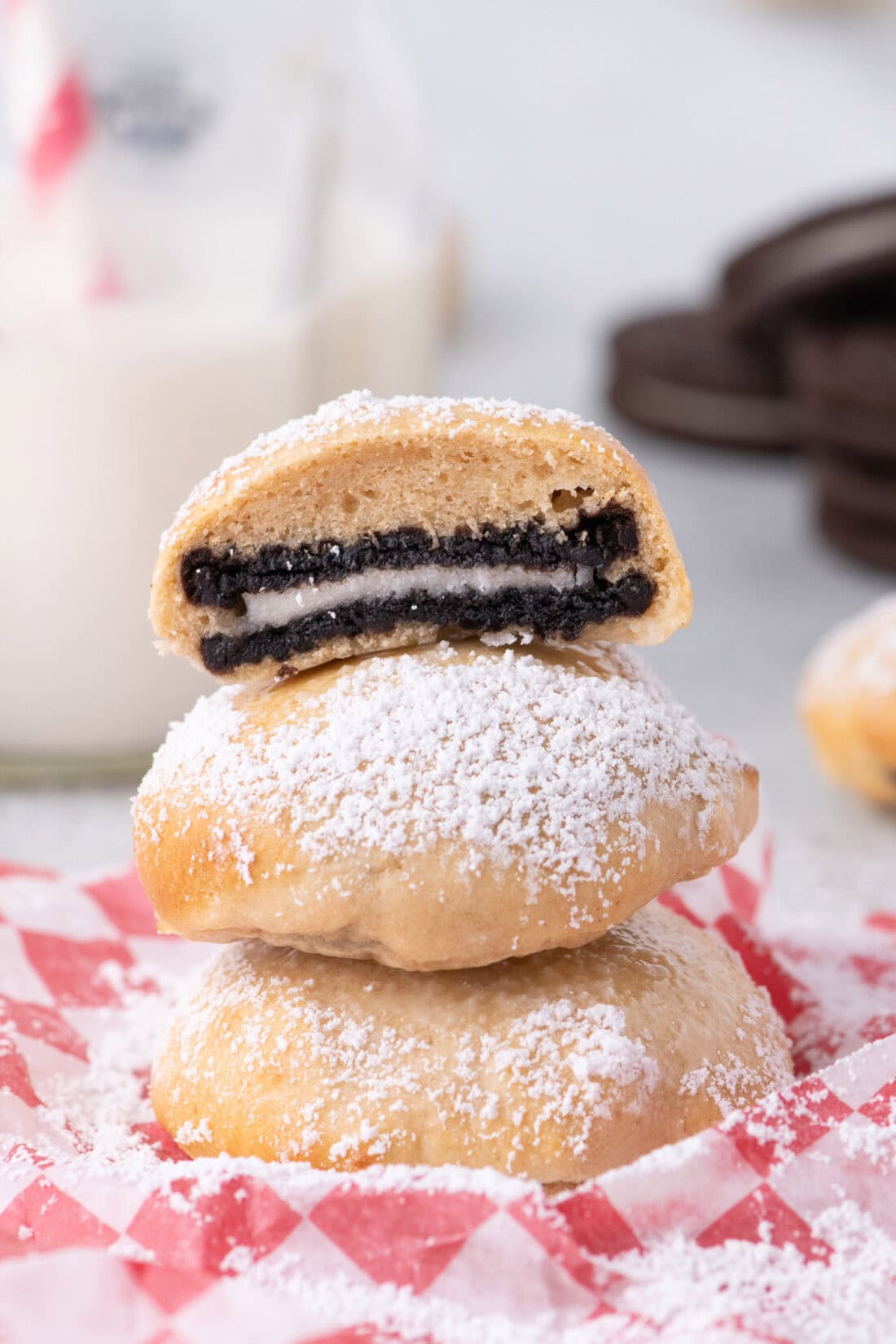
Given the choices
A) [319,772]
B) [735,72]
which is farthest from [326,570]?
[735,72]

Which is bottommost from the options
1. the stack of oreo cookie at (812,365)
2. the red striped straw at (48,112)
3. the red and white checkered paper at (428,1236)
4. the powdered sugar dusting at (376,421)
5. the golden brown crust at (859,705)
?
the golden brown crust at (859,705)

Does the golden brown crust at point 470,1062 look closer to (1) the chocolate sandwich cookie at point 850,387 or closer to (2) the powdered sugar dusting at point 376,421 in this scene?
(2) the powdered sugar dusting at point 376,421

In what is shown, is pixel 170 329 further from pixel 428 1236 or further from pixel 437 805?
pixel 428 1236

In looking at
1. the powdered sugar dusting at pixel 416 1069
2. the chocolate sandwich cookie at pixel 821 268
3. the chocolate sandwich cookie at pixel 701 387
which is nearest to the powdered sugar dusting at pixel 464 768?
the powdered sugar dusting at pixel 416 1069

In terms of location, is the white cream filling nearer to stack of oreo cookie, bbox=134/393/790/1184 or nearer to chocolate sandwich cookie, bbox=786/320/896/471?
stack of oreo cookie, bbox=134/393/790/1184

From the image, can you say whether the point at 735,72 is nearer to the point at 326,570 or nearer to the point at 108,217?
the point at 108,217

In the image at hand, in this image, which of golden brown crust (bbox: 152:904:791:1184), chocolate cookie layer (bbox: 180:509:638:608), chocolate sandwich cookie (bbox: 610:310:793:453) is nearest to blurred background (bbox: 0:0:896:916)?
chocolate sandwich cookie (bbox: 610:310:793:453)
